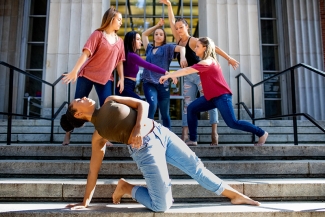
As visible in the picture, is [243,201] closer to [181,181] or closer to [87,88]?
[181,181]

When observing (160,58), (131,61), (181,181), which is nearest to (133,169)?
(181,181)

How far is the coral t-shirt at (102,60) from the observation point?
395 cm

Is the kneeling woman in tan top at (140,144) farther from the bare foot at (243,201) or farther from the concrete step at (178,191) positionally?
the concrete step at (178,191)

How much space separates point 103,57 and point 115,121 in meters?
1.54

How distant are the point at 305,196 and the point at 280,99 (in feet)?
23.3

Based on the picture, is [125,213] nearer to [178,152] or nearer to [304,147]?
[178,152]

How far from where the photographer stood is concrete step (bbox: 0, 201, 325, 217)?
2.85m

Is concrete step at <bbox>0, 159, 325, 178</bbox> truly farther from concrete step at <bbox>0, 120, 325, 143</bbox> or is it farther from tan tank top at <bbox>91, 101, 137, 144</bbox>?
concrete step at <bbox>0, 120, 325, 143</bbox>

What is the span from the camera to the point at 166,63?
4.79 m

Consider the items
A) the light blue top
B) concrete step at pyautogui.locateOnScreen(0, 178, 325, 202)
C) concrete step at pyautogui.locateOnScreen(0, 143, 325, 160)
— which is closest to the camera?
concrete step at pyautogui.locateOnScreen(0, 178, 325, 202)

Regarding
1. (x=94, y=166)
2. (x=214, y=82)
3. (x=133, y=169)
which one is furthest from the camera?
(x=214, y=82)

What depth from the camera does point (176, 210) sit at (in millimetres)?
2959

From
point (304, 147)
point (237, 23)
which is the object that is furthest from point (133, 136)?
point (237, 23)

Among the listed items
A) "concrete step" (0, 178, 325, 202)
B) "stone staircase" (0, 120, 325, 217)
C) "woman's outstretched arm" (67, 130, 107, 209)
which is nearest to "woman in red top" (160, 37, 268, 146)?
"stone staircase" (0, 120, 325, 217)
